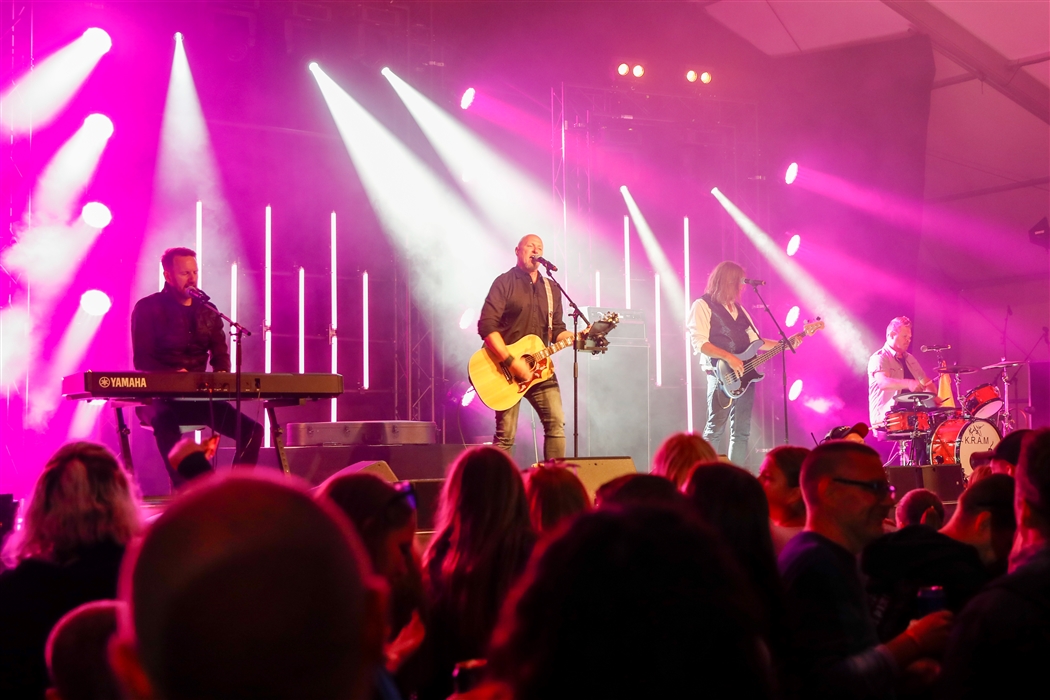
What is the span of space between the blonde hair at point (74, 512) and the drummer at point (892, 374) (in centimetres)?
894

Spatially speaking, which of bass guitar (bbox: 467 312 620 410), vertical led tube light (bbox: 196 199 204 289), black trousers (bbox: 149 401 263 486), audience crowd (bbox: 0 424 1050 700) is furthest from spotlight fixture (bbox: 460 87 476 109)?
audience crowd (bbox: 0 424 1050 700)

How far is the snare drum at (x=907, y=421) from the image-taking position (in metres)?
9.95

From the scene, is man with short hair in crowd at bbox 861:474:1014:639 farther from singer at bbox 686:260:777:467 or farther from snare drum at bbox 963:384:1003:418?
snare drum at bbox 963:384:1003:418

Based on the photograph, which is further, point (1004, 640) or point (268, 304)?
point (268, 304)

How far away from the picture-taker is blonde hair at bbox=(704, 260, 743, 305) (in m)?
8.86

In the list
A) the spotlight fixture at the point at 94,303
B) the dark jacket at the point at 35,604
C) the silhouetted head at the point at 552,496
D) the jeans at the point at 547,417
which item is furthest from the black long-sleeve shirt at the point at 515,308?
the dark jacket at the point at 35,604

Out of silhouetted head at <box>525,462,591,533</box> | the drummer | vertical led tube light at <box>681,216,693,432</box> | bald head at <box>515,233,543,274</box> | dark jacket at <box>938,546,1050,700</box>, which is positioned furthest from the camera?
vertical led tube light at <box>681,216,693,432</box>

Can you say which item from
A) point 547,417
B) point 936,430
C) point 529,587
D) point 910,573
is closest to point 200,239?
point 547,417

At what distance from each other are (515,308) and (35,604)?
17.4 feet

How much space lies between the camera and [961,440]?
9875 mm

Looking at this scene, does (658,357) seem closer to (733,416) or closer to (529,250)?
(733,416)

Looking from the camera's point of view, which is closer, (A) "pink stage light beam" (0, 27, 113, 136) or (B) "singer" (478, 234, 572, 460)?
(B) "singer" (478, 234, 572, 460)

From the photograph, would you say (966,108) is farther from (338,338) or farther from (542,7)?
(338,338)

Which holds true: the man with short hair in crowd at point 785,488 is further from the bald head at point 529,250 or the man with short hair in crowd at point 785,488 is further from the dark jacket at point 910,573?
the bald head at point 529,250
